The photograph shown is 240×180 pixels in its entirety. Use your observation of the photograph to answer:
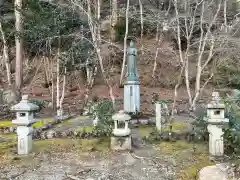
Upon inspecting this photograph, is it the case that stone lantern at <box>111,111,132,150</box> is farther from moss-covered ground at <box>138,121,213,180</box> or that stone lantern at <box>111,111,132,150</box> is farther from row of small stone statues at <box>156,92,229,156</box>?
row of small stone statues at <box>156,92,229,156</box>

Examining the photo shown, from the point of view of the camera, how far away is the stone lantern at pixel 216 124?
20.1 ft

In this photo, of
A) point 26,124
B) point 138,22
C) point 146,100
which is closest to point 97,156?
point 26,124

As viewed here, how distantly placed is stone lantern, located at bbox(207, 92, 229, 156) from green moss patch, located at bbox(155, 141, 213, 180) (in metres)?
0.24

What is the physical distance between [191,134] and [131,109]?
147 inches

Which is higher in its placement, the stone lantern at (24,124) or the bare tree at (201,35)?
the bare tree at (201,35)

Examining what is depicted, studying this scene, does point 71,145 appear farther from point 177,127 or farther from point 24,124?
point 177,127

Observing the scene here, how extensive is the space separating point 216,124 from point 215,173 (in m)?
1.50

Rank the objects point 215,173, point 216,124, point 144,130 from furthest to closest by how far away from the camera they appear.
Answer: point 144,130 → point 216,124 → point 215,173


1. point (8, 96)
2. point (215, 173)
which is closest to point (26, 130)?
point (215, 173)

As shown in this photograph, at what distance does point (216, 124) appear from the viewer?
617 cm

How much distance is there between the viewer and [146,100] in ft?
50.7

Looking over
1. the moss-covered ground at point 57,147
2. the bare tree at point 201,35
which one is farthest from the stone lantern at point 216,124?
the bare tree at point 201,35

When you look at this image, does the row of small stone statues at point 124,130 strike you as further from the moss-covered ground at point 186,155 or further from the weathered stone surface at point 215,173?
the weathered stone surface at point 215,173

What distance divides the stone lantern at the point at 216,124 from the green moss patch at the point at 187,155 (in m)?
0.24
